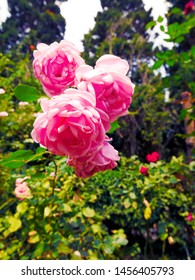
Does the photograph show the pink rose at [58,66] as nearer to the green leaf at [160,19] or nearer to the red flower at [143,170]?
the green leaf at [160,19]

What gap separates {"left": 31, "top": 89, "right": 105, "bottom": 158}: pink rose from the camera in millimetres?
384

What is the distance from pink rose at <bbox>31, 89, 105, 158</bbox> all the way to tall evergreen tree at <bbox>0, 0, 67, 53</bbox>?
10856mm

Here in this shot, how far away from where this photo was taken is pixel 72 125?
39 cm

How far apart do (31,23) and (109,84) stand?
530 inches

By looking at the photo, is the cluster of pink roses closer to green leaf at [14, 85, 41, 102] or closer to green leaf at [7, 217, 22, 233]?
green leaf at [14, 85, 41, 102]

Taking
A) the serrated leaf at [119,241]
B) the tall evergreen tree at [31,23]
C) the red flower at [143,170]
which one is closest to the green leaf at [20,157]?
the serrated leaf at [119,241]

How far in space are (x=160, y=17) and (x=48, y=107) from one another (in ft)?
3.81

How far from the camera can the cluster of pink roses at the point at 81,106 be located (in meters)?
0.39

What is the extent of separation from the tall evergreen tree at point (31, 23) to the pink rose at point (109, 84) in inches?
426

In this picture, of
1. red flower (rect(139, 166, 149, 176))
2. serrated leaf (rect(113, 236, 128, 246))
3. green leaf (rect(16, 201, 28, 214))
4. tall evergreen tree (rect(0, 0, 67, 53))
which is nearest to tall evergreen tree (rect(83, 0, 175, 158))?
red flower (rect(139, 166, 149, 176))

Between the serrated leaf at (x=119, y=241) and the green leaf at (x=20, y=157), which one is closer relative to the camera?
the green leaf at (x=20, y=157)

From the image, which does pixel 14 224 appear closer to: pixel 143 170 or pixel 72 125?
pixel 72 125

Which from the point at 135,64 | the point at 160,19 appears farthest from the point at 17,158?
the point at 135,64
